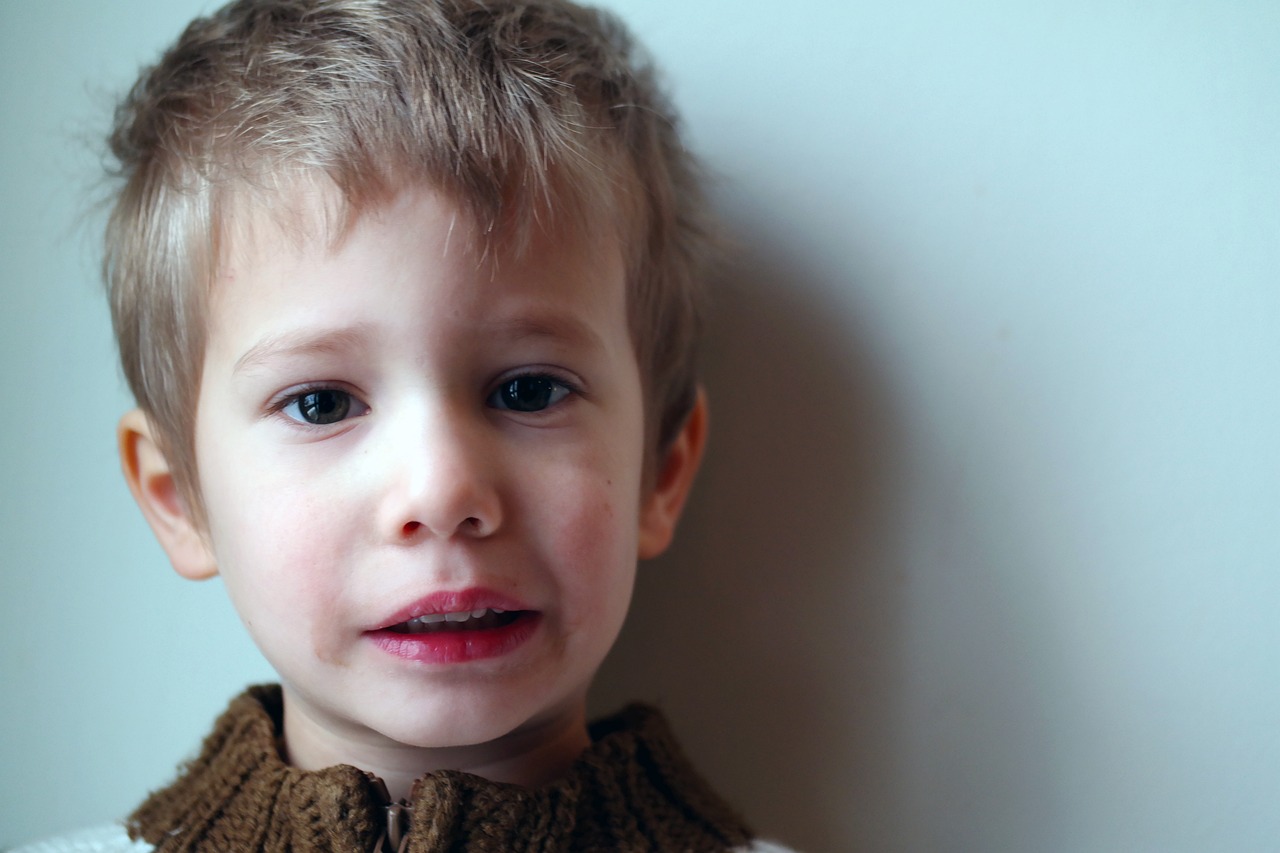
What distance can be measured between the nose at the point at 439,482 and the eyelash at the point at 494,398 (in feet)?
0.16

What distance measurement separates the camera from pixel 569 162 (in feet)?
2.63

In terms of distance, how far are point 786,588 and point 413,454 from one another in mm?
447

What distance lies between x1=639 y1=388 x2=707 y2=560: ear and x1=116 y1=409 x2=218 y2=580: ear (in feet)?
1.22

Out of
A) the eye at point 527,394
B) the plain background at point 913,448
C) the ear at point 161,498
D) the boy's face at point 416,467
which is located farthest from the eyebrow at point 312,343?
the plain background at point 913,448

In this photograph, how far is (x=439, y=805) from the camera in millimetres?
751

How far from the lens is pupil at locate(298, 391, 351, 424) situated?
0.78 metres

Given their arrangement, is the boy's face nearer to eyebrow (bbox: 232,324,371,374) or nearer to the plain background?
eyebrow (bbox: 232,324,371,374)

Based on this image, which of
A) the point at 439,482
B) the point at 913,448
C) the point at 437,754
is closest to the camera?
the point at 439,482

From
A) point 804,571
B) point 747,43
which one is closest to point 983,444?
point 804,571

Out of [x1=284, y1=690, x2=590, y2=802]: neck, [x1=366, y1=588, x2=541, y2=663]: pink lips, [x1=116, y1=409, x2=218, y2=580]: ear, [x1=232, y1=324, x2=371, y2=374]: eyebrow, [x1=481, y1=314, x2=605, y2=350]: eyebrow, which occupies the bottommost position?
[x1=284, y1=690, x2=590, y2=802]: neck

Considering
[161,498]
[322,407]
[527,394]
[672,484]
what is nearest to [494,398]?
[527,394]

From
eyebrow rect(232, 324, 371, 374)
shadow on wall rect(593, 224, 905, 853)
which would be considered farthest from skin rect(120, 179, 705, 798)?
shadow on wall rect(593, 224, 905, 853)

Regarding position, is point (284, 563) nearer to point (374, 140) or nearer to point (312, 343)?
point (312, 343)

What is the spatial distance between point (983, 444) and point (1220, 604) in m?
0.23
